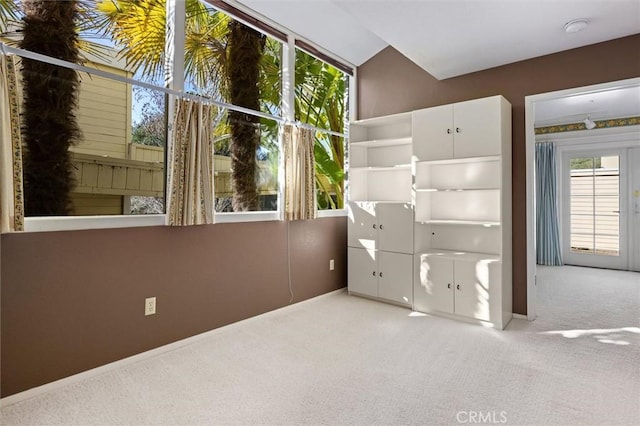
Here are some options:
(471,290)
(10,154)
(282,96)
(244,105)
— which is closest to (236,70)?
(244,105)

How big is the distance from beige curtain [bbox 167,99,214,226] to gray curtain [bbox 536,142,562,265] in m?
5.86

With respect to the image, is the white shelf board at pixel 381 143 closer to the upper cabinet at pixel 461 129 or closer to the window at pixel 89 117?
the upper cabinet at pixel 461 129

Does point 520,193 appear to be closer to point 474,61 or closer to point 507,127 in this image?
point 507,127

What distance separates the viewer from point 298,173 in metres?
3.55

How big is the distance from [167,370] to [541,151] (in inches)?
261

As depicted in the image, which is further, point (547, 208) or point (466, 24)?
point (547, 208)

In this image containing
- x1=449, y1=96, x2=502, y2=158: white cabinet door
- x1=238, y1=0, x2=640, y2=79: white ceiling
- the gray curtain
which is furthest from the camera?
the gray curtain

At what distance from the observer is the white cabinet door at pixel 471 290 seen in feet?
10.2

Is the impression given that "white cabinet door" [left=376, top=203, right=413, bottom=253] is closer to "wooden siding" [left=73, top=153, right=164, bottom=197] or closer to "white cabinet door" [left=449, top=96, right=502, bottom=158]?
"white cabinet door" [left=449, top=96, right=502, bottom=158]

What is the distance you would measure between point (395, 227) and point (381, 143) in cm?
101

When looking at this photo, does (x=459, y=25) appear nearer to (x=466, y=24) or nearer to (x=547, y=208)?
(x=466, y=24)

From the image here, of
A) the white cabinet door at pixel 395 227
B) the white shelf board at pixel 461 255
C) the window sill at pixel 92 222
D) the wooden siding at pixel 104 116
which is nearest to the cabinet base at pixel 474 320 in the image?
the white shelf board at pixel 461 255

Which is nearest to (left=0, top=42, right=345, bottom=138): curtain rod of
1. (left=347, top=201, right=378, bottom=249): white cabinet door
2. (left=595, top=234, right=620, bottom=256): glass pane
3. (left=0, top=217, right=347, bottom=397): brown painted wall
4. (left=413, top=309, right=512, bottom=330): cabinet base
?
(left=0, top=217, right=347, bottom=397): brown painted wall

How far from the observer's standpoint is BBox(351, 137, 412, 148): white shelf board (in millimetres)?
3860
